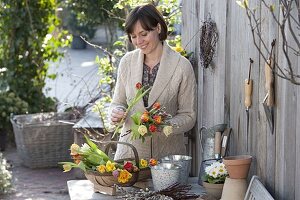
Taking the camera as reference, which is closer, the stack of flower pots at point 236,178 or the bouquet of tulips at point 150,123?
the stack of flower pots at point 236,178

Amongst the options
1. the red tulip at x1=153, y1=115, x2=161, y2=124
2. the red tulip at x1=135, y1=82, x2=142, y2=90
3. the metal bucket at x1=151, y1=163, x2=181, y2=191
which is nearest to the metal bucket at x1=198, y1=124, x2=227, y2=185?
the metal bucket at x1=151, y1=163, x2=181, y2=191

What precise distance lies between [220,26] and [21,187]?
12.9 feet

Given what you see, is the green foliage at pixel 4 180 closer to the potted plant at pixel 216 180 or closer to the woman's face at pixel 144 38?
the woman's face at pixel 144 38

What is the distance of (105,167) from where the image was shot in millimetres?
3904

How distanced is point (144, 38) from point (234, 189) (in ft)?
3.90

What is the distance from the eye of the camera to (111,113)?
4297 millimetres

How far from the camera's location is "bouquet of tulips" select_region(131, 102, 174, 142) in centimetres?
396

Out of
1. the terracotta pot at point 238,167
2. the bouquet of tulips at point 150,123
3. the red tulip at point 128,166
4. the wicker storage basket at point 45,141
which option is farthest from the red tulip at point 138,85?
the wicker storage basket at point 45,141

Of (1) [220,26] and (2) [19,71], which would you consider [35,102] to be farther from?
(1) [220,26]

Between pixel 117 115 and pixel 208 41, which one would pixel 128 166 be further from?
pixel 208 41

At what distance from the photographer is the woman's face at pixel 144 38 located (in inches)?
169

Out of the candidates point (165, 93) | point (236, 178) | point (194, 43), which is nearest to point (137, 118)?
point (165, 93)

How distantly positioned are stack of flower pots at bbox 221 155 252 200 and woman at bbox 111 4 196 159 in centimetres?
83

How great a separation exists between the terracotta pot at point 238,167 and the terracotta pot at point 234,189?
23 millimetres
